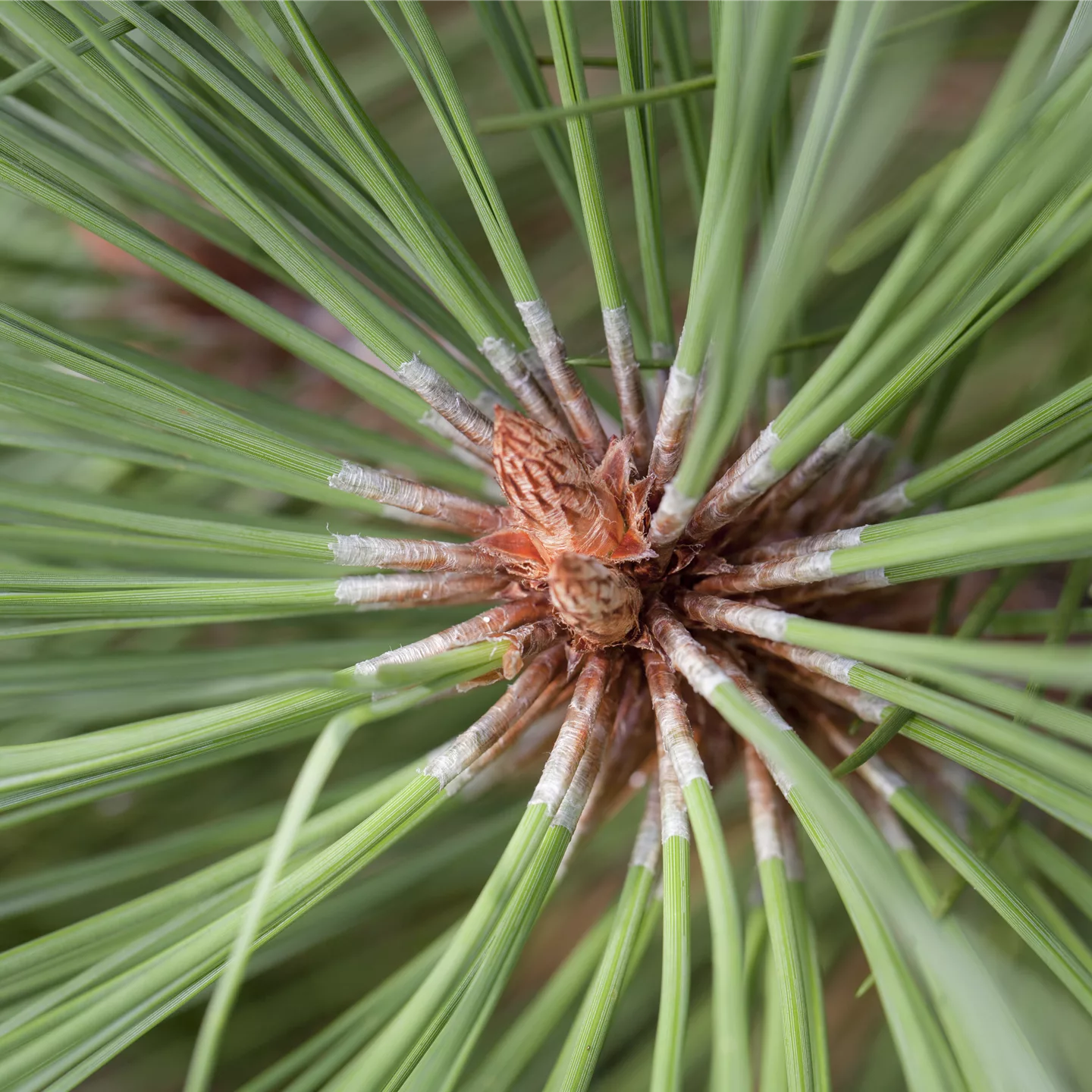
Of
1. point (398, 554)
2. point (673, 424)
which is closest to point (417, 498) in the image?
point (398, 554)

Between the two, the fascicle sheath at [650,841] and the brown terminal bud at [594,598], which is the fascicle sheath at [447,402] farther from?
the fascicle sheath at [650,841]

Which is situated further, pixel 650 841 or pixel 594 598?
pixel 650 841

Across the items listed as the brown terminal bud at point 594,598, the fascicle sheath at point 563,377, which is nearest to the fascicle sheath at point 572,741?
the brown terminal bud at point 594,598

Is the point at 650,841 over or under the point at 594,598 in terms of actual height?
under

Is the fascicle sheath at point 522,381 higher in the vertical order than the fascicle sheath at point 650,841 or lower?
higher

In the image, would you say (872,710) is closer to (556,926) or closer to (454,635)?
(454,635)

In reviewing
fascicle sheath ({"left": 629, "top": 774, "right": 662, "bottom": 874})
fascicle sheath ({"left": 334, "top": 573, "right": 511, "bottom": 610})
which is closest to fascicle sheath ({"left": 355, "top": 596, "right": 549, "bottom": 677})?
fascicle sheath ({"left": 334, "top": 573, "right": 511, "bottom": 610})

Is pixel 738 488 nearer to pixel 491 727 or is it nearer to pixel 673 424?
pixel 673 424

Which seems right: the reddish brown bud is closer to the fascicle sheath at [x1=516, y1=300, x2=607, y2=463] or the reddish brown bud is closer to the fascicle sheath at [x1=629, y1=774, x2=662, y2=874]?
the fascicle sheath at [x1=516, y1=300, x2=607, y2=463]
